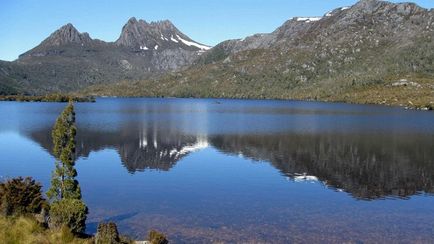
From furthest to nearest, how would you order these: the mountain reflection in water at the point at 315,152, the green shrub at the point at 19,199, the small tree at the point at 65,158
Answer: the mountain reflection in water at the point at 315,152 → the small tree at the point at 65,158 → the green shrub at the point at 19,199

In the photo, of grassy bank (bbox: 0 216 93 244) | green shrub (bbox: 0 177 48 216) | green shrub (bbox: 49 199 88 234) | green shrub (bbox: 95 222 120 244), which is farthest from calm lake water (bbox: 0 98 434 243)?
grassy bank (bbox: 0 216 93 244)

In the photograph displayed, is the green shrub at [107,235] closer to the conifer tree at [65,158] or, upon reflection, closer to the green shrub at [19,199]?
the green shrub at [19,199]

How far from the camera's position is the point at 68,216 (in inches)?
1230

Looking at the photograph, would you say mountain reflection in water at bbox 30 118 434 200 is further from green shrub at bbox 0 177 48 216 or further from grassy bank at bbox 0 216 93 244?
grassy bank at bbox 0 216 93 244

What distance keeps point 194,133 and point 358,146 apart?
Answer: 1759 inches

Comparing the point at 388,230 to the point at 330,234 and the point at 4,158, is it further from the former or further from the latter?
the point at 4,158

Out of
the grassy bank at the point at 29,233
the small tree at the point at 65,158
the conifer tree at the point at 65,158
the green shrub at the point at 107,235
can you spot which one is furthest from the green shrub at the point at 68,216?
the conifer tree at the point at 65,158

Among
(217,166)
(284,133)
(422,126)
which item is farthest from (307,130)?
(217,166)

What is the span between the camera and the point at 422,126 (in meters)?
145

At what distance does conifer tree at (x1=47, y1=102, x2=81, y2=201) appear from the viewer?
1414 inches

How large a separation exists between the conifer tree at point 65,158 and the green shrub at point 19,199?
132cm

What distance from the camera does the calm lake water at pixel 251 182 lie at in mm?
39812

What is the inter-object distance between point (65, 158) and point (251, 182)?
30709mm

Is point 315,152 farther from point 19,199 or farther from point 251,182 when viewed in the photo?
point 19,199
